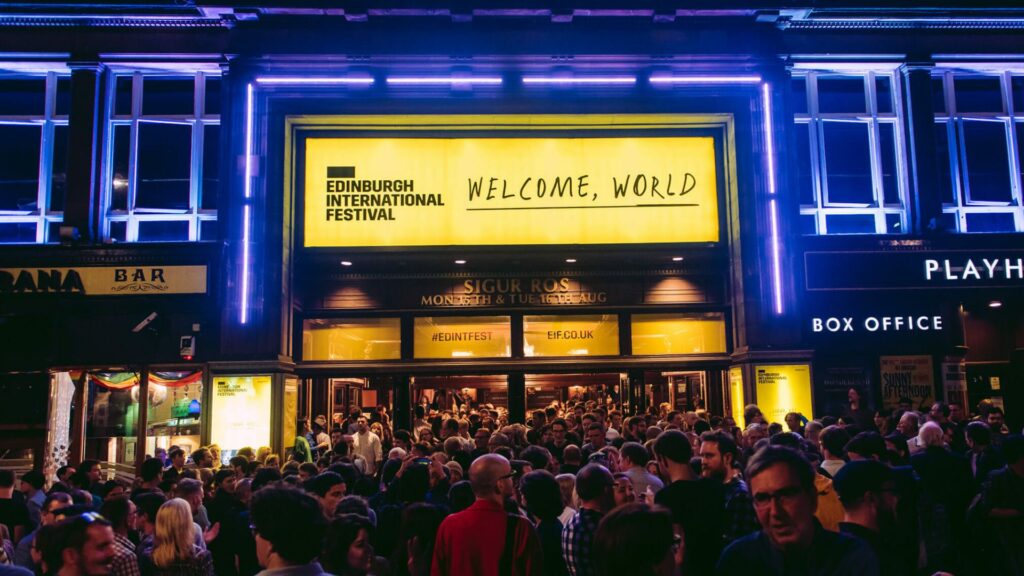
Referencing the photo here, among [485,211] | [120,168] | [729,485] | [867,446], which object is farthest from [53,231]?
[867,446]

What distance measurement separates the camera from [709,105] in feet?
57.8

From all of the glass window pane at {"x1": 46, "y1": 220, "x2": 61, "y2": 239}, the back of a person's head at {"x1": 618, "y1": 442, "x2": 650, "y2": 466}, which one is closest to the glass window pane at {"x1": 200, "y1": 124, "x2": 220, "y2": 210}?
the glass window pane at {"x1": 46, "y1": 220, "x2": 61, "y2": 239}

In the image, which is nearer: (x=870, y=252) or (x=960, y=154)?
(x=870, y=252)

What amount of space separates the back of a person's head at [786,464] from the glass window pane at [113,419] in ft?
51.9

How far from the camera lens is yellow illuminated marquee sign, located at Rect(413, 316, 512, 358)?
18.1 meters

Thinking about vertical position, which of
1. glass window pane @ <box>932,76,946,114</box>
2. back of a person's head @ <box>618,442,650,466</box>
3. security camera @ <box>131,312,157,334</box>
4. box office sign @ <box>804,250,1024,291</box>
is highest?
glass window pane @ <box>932,76,946,114</box>

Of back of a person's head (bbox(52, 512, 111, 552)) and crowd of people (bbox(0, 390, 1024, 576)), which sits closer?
crowd of people (bbox(0, 390, 1024, 576))

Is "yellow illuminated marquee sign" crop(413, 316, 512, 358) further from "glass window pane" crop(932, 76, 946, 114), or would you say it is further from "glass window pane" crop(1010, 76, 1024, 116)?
"glass window pane" crop(1010, 76, 1024, 116)

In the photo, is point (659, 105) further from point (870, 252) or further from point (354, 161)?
point (354, 161)

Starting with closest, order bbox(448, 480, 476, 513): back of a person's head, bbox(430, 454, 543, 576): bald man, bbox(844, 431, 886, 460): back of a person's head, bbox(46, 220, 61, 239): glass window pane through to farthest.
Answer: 1. bbox(430, 454, 543, 576): bald man
2. bbox(448, 480, 476, 513): back of a person's head
3. bbox(844, 431, 886, 460): back of a person's head
4. bbox(46, 220, 61, 239): glass window pane

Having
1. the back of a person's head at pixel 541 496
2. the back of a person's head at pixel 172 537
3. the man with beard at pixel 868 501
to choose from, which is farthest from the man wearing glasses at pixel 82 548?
the man with beard at pixel 868 501

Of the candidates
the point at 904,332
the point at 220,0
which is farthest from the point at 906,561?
the point at 220,0

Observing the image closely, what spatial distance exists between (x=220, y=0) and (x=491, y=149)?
635cm

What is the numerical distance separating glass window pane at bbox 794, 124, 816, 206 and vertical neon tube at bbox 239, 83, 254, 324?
11.9 meters
